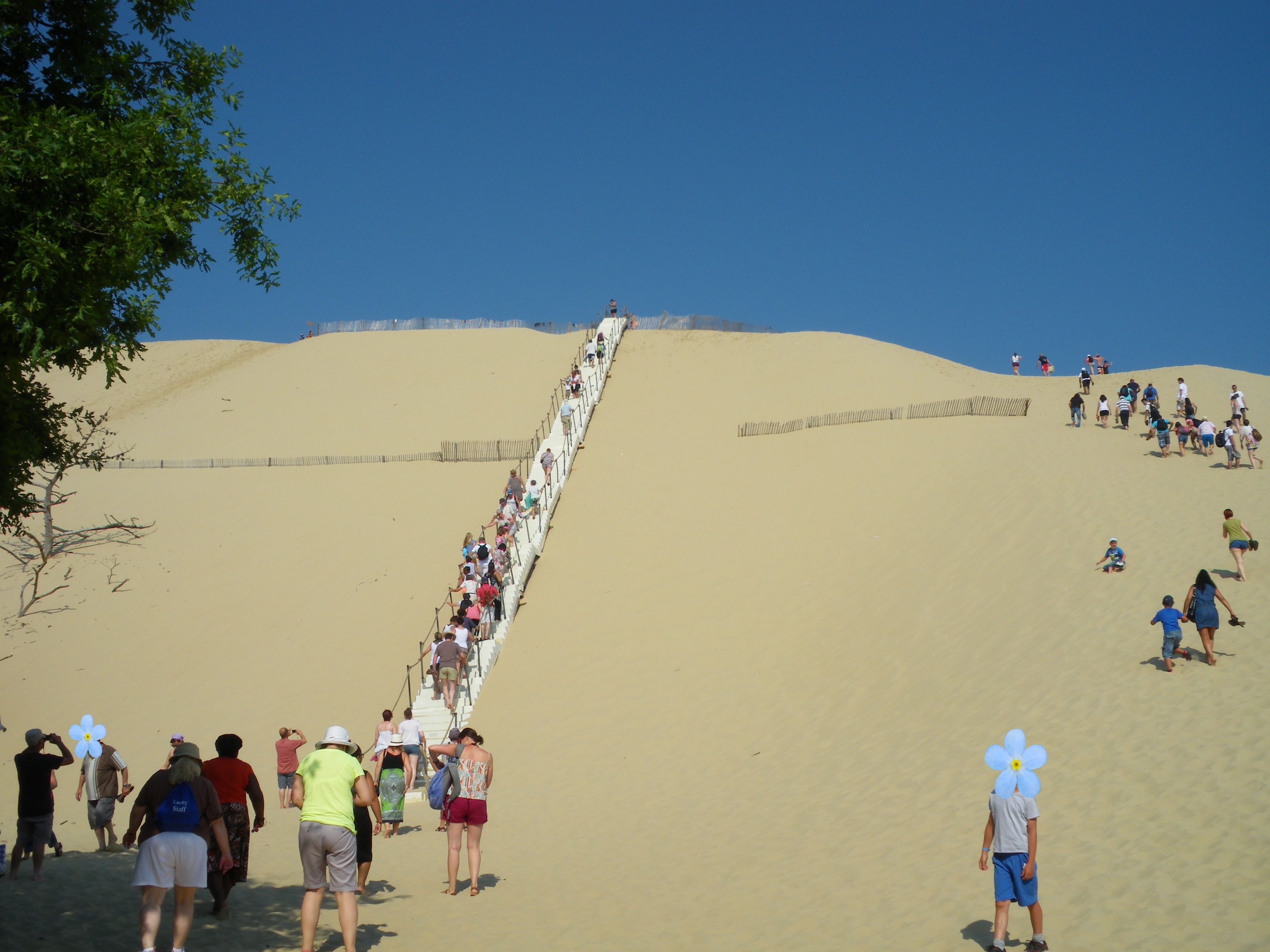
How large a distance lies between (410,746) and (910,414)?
19.3m

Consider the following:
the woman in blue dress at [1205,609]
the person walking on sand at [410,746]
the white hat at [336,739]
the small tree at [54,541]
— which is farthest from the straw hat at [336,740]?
the small tree at [54,541]

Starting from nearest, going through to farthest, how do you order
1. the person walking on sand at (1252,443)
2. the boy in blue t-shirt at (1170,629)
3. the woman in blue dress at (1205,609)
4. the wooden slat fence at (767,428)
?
the woman in blue dress at (1205,609) → the boy in blue t-shirt at (1170,629) → the person walking on sand at (1252,443) → the wooden slat fence at (767,428)

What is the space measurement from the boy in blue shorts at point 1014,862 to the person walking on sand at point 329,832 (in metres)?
4.22

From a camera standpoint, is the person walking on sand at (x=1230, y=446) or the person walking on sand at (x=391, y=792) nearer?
the person walking on sand at (x=391, y=792)

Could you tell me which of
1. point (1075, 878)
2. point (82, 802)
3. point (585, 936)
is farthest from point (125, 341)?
point (82, 802)

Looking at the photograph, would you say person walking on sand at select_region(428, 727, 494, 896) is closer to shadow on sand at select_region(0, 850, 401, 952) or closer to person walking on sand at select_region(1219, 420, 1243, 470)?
shadow on sand at select_region(0, 850, 401, 952)

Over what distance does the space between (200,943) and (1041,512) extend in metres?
16.6

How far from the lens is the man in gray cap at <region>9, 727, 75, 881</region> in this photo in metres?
8.88

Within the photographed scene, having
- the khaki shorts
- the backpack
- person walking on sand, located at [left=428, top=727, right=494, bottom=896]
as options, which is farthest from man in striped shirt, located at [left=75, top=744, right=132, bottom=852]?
the khaki shorts

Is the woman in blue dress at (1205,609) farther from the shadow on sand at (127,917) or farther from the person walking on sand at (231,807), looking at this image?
the person walking on sand at (231,807)

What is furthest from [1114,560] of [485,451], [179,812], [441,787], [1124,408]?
[485,451]

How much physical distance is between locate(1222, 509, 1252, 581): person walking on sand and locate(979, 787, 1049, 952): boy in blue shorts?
979 centimetres

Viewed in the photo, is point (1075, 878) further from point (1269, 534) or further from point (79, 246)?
point (1269, 534)

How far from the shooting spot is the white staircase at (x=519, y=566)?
16266mm
